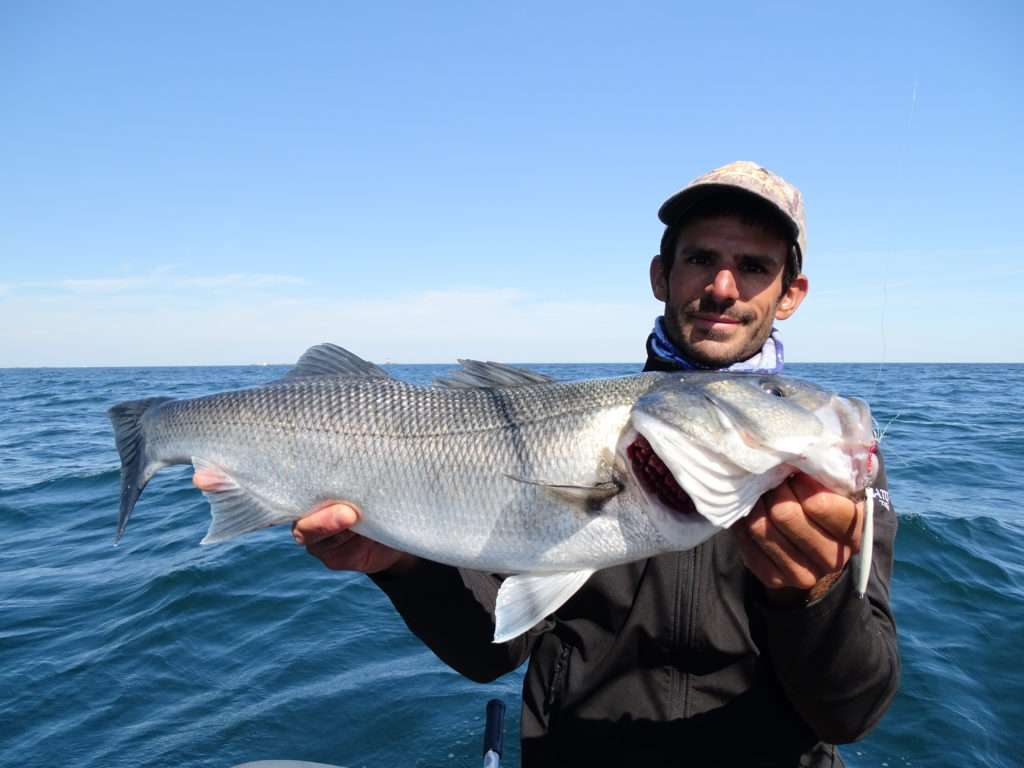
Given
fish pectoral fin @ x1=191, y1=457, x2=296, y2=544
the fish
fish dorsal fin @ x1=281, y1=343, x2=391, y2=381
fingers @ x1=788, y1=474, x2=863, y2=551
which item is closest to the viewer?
fingers @ x1=788, y1=474, x2=863, y2=551

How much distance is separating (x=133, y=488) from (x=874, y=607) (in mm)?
3941

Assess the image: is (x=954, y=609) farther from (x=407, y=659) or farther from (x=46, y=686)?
(x=46, y=686)

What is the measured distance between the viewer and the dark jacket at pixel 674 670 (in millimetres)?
2666

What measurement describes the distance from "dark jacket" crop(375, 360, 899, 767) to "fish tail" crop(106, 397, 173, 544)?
1781mm

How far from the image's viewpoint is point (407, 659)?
615 centimetres

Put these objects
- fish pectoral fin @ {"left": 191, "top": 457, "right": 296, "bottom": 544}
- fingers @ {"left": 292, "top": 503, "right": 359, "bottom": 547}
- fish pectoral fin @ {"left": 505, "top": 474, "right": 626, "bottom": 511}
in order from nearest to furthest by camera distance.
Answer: fish pectoral fin @ {"left": 505, "top": 474, "right": 626, "bottom": 511} → fingers @ {"left": 292, "top": 503, "right": 359, "bottom": 547} → fish pectoral fin @ {"left": 191, "top": 457, "right": 296, "bottom": 544}

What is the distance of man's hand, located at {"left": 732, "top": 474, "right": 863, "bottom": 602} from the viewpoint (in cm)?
203

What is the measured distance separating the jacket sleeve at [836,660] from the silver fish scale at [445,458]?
1.90 feet

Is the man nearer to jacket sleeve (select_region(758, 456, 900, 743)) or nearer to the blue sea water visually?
jacket sleeve (select_region(758, 456, 900, 743))

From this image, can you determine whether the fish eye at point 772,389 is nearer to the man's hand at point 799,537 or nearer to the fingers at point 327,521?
the man's hand at point 799,537

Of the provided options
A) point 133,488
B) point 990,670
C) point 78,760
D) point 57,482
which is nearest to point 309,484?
point 133,488

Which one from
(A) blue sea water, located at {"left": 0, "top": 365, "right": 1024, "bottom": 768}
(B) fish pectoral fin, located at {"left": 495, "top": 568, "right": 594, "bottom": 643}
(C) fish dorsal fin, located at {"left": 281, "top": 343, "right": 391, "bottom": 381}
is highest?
(C) fish dorsal fin, located at {"left": 281, "top": 343, "right": 391, "bottom": 381}

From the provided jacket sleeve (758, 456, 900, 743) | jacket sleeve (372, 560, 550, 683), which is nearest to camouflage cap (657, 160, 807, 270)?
jacket sleeve (758, 456, 900, 743)

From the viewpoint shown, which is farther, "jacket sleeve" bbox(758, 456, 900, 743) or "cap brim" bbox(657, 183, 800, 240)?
"cap brim" bbox(657, 183, 800, 240)
